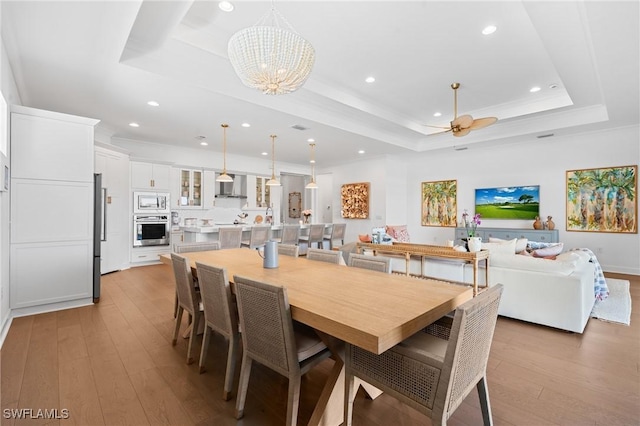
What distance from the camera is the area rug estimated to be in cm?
325

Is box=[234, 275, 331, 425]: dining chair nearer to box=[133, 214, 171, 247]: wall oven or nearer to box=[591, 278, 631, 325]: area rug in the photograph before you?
box=[591, 278, 631, 325]: area rug

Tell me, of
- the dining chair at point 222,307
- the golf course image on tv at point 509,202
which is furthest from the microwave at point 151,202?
the golf course image on tv at point 509,202

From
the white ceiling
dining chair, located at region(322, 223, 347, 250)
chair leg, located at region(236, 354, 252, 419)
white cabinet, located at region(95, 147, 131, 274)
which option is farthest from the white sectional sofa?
white cabinet, located at region(95, 147, 131, 274)

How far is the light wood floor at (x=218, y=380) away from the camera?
1723 mm

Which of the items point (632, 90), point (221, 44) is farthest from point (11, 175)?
point (632, 90)

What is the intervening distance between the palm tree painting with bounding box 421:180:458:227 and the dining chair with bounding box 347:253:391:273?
582 centimetres

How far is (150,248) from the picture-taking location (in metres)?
6.22

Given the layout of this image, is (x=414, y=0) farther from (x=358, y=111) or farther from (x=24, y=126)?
(x=24, y=126)

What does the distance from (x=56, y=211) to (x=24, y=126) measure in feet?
3.23

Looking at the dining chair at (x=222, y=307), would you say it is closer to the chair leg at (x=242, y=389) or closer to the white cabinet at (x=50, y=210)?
the chair leg at (x=242, y=389)

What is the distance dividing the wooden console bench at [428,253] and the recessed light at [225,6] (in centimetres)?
339

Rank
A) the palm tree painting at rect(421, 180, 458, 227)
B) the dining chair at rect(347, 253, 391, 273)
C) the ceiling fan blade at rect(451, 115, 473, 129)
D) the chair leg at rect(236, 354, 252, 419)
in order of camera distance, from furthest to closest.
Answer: the palm tree painting at rect(421, 180, 458, 227) → the ceiling fan blade at rect(451, 115, 473, 129) → the dining chair at rect(347, 253, 391, 273) → the chair leg at rect(236, 354, 252, 419)

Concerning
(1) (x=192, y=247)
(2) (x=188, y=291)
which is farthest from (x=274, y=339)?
(1) (x=192, y=247)

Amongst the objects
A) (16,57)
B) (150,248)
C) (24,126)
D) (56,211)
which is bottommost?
(150,248)
